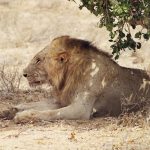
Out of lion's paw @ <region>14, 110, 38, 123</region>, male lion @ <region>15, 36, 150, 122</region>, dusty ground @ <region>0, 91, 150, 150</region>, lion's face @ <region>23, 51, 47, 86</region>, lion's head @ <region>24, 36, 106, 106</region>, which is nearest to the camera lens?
dusty ground @ <region>0, 91, 150, 150</region>

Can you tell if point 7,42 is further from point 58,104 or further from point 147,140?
point 147,140

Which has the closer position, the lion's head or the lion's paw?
the lion's paw

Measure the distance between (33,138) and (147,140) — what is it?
116 centimetres

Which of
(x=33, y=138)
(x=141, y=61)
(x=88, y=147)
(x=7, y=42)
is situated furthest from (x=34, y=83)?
(x=7, y=42)

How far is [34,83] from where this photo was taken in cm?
870

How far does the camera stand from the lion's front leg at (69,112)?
793 centimetres

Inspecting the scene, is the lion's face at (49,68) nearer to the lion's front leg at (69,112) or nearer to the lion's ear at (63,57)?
the lion's ear at (63,57)

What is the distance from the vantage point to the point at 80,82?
8352 millimetres

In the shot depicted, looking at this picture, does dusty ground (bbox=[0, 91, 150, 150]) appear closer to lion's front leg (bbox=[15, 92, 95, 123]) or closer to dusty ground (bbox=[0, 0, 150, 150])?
dusty ground (bbox=[0, 0, 150, 150])

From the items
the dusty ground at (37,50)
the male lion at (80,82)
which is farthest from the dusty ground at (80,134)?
the male lion at (80,82)

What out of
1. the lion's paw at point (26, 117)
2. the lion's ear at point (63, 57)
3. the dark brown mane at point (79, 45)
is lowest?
the lion's paw at point (26, 117)

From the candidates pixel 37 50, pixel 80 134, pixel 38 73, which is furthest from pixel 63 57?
pixel 37 50

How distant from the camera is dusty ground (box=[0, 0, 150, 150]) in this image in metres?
6.57

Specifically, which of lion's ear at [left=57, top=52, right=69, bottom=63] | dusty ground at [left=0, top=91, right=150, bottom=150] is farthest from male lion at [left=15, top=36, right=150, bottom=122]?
dusty ground at [left=0, top=91, right=150, bottom=150]
